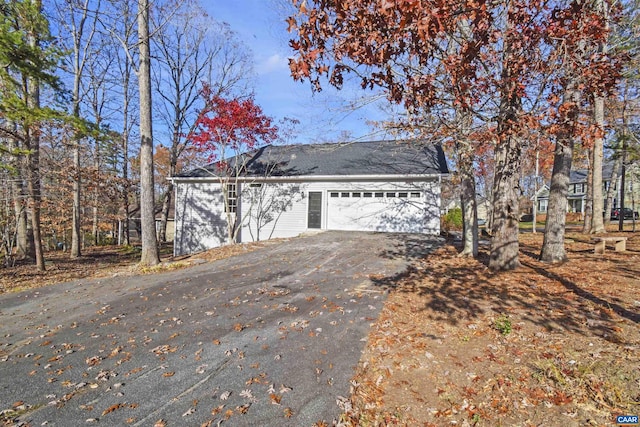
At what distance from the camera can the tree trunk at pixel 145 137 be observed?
886 centimetres

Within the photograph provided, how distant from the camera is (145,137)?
8.96 metres

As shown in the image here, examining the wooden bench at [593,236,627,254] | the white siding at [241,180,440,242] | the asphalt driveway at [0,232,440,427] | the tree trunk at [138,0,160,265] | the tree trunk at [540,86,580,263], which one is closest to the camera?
the asphalt driveway at [0,232,440,427]

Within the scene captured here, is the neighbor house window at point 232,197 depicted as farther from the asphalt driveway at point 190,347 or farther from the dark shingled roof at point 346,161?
the asphalt driveway at point 190,347

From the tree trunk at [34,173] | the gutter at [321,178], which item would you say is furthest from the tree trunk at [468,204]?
the tree trunk at [34,173]

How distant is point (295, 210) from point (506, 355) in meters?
11.4

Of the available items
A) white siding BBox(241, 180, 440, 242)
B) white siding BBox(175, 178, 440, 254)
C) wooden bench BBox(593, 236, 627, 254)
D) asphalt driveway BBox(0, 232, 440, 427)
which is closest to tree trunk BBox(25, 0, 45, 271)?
asphalt driveway BBox(0, 232, 440, 427)

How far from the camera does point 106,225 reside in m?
18.7

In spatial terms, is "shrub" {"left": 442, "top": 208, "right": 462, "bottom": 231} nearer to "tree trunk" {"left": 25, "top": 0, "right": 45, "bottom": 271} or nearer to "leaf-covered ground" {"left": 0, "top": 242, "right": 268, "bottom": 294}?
"leaf-covered ground" {"left": 0, "top": 242, "right": 268, "bottom": 294}

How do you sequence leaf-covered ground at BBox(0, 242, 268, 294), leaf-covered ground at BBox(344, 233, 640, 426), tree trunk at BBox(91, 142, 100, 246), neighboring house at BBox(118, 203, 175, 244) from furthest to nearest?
neighboring house at BBox(118, 203, 175, 244), tree trunk at BBox(91, 142, 100, 246), leaf-covered ground at BBox(0, 242, 268, 294), leaf-covered ground at BBox(344, 233, 640, 426)

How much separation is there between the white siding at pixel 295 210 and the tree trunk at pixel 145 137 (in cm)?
522

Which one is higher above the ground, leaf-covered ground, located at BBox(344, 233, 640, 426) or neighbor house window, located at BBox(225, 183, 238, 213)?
neighbor house window, located at BBox(225, 183, 238, 213)

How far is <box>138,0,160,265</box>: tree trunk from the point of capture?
886 centimetres

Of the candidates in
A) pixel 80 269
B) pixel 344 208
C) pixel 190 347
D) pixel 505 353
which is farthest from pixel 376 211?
pixel 80 269

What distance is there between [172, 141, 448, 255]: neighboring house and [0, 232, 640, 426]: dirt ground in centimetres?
709
